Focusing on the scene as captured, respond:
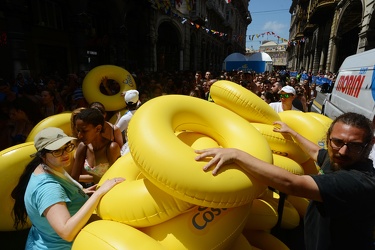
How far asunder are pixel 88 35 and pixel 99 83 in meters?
10.2

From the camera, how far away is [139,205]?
1535 mm

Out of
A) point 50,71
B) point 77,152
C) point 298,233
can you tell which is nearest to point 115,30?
point 50,71

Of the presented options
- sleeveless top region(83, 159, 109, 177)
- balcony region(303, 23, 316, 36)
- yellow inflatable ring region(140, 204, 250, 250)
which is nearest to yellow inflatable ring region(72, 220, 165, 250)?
yellow inflatable ring region(140, 204, 250, 250)

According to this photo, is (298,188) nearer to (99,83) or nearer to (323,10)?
(99,83)

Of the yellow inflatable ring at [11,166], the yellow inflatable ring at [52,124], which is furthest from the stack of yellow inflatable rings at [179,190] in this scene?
the yellow inflatable ring at [52,124]

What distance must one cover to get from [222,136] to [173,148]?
60 cm

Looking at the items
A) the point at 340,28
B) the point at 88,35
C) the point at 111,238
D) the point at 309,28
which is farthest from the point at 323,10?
the point at 111,238

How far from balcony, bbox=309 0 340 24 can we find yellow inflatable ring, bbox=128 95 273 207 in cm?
2775

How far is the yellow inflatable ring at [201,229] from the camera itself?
1.53m

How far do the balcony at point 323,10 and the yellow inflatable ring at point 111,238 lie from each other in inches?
1120

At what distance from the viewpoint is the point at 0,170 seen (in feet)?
7.45

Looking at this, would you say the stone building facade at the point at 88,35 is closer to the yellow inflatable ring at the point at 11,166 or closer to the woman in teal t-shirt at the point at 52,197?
the yellow inflatable ring at the point at 11,166

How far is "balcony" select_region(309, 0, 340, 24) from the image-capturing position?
2335 centimetres

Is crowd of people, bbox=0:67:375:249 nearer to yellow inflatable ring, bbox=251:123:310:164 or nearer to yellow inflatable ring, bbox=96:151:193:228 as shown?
yellow inflatable ring, bbox=96:151:193:228
